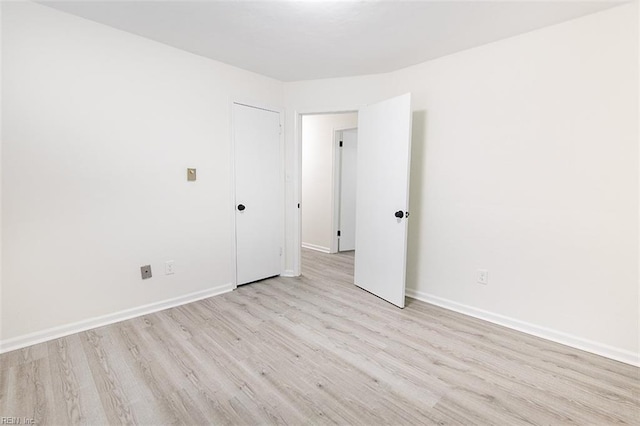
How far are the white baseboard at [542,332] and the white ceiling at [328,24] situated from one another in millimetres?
2263

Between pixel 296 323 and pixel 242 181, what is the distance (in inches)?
63.1

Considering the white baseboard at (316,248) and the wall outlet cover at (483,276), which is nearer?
the wall outlet cover at (483,276)

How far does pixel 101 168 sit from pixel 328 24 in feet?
6.73

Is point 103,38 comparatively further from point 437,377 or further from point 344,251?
point 344,251

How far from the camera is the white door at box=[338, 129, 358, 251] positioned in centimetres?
487

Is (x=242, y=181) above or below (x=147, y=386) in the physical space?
above

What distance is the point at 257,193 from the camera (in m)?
3.38

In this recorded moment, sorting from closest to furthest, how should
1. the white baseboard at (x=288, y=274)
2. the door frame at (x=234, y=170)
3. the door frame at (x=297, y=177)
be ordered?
the door frame at (x=234, y=170) → the door frame at (x=297, y=177) → the white baseboard at (x=288, y=274)

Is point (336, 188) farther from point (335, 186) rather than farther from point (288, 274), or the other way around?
point (288, 274)

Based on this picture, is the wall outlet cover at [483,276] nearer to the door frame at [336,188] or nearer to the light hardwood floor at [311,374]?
the light hardwood floor at [311,374]

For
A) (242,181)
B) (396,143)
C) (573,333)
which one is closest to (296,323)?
(242,181)

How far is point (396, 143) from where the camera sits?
278 centimetres

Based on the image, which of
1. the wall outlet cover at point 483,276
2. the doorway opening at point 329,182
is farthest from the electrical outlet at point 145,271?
the wall outlet cover at point 483,276

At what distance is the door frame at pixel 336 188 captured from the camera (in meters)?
4.76
